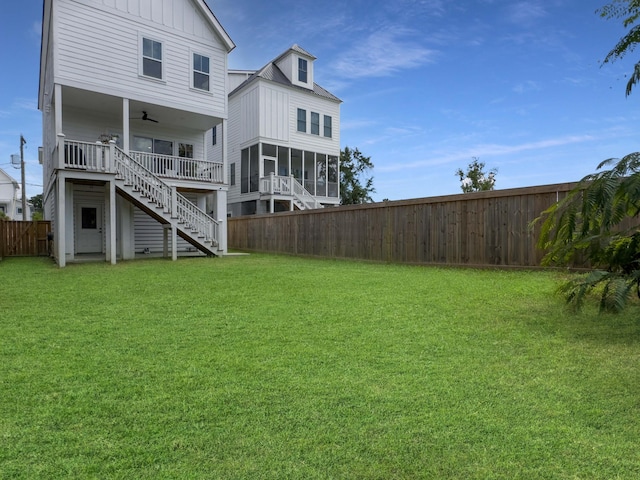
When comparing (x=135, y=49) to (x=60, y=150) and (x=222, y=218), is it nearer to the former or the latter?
(x=60, y=150)

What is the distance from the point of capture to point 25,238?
53.2 ft

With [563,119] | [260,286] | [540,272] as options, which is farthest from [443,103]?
[260,286]

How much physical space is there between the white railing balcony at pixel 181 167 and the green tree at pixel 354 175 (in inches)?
684

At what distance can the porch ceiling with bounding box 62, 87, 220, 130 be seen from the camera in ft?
41.1

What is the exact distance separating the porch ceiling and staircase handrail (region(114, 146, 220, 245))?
95.6 inches

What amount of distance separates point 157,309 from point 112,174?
787 cm

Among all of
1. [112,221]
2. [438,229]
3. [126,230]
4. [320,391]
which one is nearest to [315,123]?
[126,230]

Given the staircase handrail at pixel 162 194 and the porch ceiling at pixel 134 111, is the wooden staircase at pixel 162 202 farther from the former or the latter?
the porch ceiling at pixel 134 111

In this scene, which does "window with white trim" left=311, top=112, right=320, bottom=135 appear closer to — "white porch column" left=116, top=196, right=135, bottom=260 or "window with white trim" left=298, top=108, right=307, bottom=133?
"window with white trim" left=298, top=108, right=307, bottom=133

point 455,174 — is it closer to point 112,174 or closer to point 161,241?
point 161,241

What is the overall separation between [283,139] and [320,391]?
19300 mm

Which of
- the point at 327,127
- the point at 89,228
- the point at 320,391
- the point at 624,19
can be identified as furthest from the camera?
the point at 327,127

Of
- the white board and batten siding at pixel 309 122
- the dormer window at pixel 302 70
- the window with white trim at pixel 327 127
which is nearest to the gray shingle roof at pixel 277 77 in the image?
the white board and batten siding at pixel 309 122

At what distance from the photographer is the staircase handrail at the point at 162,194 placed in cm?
1170
